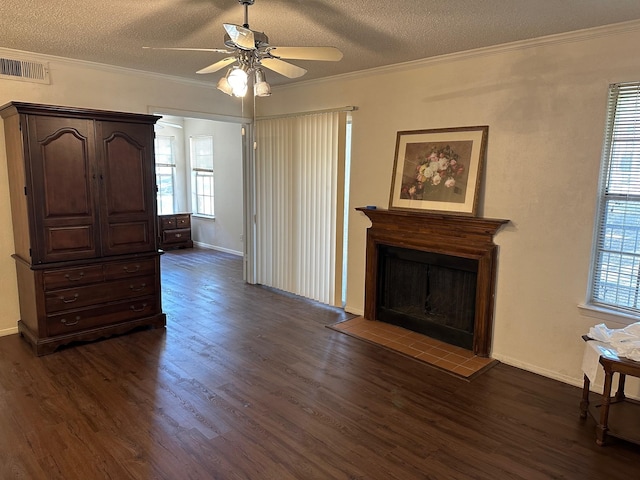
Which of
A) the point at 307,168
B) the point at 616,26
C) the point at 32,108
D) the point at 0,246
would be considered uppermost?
the point at 616,26

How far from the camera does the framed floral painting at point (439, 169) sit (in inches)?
145

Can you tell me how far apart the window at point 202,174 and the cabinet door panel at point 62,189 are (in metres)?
4.76

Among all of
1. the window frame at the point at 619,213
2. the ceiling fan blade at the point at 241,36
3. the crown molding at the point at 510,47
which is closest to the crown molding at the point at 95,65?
the crown molding at the point at 510,47

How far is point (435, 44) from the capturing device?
3.47m

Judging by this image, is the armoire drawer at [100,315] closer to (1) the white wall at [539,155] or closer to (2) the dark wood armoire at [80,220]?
(2) the dark wood armoire at [80,220]

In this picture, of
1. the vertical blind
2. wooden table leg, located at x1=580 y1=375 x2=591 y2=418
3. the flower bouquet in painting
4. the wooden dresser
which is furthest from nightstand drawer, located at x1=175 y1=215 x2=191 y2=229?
wooden table leg, located at x1=580 y1=375 x2=591 y2=418

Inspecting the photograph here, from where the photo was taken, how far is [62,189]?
12.0 ft

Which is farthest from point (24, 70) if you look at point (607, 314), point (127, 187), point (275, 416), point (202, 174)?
point (607, 314)

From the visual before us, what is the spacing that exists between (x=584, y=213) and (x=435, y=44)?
1.72 metres

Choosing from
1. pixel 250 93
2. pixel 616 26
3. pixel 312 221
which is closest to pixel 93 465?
pixel 312 221

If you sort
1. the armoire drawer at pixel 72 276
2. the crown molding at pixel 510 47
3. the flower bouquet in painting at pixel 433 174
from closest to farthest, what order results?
1. the crown molding at pixel 510 47
2. the armoire drawer at pixel 72 276
3. the flower bouquet in painting at pixel 433 174

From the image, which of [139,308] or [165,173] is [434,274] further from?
[165,173]

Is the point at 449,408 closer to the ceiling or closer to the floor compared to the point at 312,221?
closer to the floor

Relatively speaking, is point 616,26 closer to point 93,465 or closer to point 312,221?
point 312,221
